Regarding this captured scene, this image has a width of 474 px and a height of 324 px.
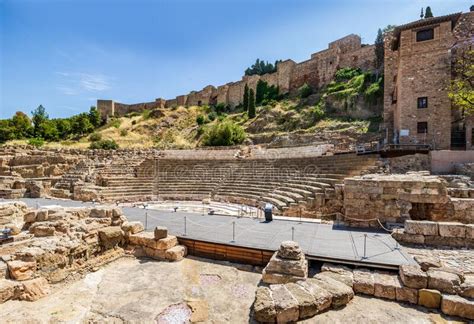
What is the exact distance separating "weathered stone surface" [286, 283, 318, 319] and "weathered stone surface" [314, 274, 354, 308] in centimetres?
47

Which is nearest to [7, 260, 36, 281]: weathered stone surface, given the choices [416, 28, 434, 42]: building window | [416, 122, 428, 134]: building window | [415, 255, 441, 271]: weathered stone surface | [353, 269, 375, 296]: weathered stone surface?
[353, 269, 375, 296]: weathered stone surface

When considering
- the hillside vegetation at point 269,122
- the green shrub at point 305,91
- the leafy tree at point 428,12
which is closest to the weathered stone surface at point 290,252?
the hillside vegetation at point 269,122

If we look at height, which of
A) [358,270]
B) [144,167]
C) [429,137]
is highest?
[429,137]

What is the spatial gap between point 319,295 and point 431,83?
20.7 meters

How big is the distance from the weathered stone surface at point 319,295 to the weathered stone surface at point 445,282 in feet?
6.63

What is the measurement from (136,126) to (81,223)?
4428 cm

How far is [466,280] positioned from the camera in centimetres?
479

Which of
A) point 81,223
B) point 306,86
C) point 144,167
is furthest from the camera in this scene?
point 306,86

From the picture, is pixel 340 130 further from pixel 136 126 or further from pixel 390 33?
pixel 136 126

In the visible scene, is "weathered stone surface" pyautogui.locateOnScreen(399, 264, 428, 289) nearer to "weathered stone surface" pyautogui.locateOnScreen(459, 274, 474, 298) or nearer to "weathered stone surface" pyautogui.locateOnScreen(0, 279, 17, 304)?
"weathered stone surface" pyautogui.locateOnScreen(459, 274, 474, 298)

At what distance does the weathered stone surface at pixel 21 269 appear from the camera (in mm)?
5613

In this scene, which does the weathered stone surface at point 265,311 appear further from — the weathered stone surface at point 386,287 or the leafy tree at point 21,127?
the leafy tree at point 21,127

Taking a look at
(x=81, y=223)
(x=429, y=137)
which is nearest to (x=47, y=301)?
(x=81, y=223)

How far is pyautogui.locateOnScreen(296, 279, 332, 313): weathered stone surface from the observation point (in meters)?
4.49
